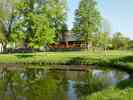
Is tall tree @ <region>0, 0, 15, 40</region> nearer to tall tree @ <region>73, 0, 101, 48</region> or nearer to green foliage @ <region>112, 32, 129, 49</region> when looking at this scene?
tall tree @ <region>73, 0, 101, 48</region>

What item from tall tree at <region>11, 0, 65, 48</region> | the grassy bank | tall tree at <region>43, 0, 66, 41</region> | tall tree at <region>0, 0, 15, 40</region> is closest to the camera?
the grassy bank

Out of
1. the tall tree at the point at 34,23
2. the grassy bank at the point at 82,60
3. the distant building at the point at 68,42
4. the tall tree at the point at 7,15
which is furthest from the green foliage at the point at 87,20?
the grassy bank at the point at 82,60

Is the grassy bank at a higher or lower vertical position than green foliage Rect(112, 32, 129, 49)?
lower

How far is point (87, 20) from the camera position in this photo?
296ft

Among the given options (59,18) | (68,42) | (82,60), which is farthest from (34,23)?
(68,42)

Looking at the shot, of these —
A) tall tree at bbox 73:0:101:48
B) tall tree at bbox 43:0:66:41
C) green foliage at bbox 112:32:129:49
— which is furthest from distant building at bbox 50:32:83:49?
green foliage at bbox 112:32:129:49

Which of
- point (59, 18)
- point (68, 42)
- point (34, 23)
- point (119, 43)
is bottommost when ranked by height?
point (119, 43)

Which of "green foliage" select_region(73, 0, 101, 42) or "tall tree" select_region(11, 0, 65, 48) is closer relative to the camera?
"tall tree" select_region(11, 0, 65, 48)

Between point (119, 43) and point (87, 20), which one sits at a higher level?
point (87, 20)

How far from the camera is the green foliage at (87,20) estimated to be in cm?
8875

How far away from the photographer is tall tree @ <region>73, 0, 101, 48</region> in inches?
3497

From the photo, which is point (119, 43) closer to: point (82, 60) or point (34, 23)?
point (34, 23)

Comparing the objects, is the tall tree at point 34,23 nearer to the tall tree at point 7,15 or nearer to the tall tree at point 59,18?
the tall tree at point 7,15

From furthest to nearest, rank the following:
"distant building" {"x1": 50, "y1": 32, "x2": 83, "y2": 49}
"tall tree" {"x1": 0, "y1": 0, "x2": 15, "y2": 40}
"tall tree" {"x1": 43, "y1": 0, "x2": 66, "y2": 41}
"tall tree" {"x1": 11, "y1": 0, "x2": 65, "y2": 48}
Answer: "distant building" {"x1": 50, "y1": 32, "x2": 83, "y2": 49} → "tall tree" {"x1": 43, "y1": 0, "x2": 66, "y2": 41} → "tall tree" {"x1": 0, "y1": 0, "x2": 15, "y2": 40} → "tall tree" {"x1": 11, "y1": 0, "x2": 65, "y2": 48}
